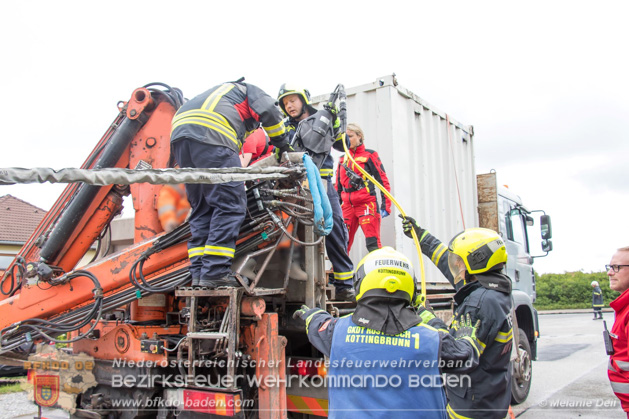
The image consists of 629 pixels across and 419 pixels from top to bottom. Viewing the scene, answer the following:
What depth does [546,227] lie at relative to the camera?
7.33 meters

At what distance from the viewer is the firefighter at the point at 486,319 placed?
2.69 meters

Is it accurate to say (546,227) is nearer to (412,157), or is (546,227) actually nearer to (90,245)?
(412,157)

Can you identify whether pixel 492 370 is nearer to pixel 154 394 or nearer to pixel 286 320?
pixel 286 320

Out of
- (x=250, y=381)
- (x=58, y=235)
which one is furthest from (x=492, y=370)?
(x=58, y=235)

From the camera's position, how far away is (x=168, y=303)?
376 cm

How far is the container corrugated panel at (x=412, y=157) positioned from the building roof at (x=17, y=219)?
533 inches

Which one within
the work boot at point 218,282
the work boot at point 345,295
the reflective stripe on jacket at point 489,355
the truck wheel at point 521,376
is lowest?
the truck wheel at point 521,376

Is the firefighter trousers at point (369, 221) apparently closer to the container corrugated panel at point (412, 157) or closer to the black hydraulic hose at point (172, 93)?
the container corrugated panel at point (412, 157)

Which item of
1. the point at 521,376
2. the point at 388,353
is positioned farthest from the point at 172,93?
the point at 521,376

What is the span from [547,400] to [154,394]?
490 cm

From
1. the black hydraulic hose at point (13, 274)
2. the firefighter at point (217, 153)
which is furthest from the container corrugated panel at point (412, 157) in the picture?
the black hydraulic hose at point (13, 274)

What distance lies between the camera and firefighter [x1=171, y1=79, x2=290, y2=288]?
3.05 metres

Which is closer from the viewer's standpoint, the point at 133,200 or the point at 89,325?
the point at 89,325

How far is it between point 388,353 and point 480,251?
3.42 feet
